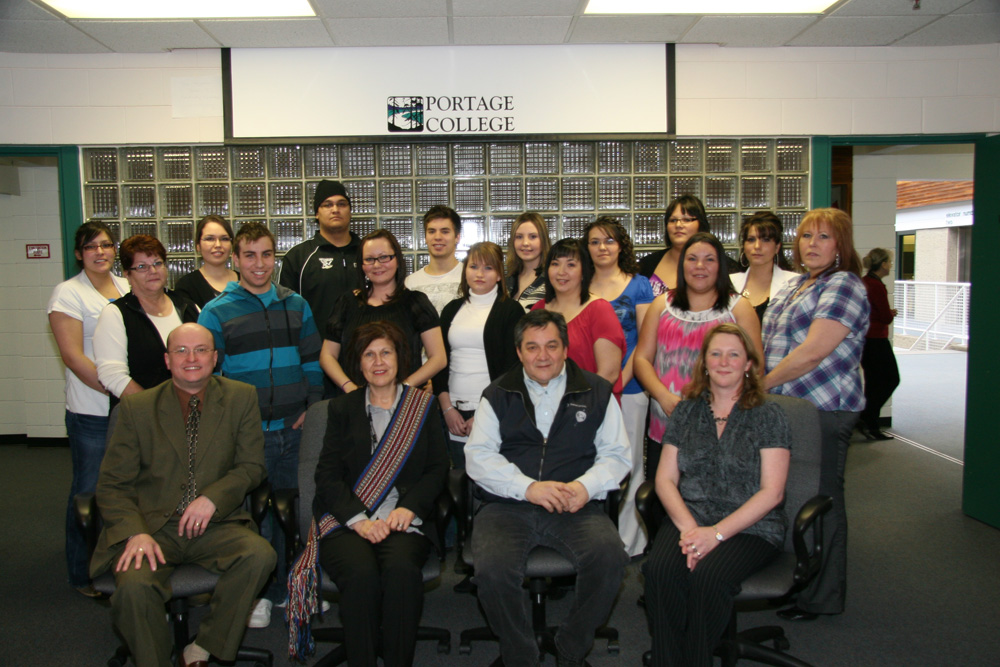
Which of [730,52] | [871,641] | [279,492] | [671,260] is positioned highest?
[730,52]

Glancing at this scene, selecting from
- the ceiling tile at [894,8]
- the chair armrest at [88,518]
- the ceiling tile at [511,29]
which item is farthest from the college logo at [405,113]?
the chair armrest at [88,518]

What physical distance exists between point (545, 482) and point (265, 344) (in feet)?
4.19

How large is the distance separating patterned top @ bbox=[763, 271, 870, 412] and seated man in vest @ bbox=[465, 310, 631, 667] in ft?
2.62

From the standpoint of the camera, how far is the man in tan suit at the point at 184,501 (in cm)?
211

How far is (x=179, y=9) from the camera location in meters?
3.48

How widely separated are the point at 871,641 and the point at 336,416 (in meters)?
2.17

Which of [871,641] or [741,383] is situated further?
[871,641]

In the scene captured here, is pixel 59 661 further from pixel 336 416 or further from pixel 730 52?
pixel 730 52

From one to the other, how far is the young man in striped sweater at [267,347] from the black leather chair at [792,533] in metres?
1.46

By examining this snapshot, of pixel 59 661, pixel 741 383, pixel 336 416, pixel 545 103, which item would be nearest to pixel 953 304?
pixel 545 103

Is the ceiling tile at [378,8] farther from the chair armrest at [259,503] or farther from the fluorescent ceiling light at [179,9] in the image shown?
the chair armrest at [259,503]

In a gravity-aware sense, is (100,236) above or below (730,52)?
below

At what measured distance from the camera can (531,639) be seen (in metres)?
2.18

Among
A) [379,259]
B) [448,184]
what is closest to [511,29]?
[448,184]
